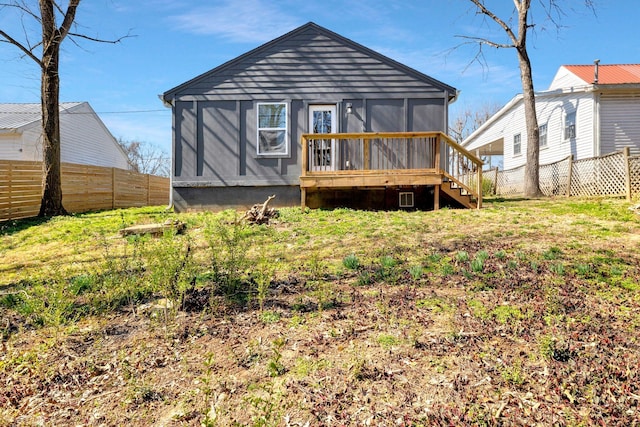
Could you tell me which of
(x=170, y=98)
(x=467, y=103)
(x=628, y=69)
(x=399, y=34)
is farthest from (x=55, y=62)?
(x=467, y=103)

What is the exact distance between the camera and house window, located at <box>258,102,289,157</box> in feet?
33.6

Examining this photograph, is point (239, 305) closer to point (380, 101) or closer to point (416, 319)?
point (416, 319)

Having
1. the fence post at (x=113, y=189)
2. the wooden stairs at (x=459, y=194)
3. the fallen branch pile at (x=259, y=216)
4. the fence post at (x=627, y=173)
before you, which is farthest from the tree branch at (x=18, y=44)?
the fence post at (x=627, y=173)

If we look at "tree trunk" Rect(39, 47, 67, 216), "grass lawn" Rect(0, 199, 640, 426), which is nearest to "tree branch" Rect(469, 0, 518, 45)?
"grass lawn" Rect(0, 199, 640, 426)

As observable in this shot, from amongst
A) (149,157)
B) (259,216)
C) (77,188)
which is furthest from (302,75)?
(149,157)

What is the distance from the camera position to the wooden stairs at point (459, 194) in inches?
347

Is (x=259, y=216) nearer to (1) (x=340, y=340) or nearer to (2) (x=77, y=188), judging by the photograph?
(1) (x=340, y=340)

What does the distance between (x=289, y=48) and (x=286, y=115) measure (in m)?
1.80

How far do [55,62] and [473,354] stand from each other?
11989 millimetres

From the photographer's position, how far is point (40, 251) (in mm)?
6430

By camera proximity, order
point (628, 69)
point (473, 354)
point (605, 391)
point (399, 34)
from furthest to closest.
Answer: point (628, 69) → point (399, 34) → point (473, 354) → point (605, 391)

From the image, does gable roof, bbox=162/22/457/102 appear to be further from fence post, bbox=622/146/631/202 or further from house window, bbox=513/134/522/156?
house window, bbox=513/134/522/156

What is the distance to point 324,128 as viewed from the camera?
1033 cm

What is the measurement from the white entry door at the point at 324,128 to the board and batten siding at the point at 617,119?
1037 cm
